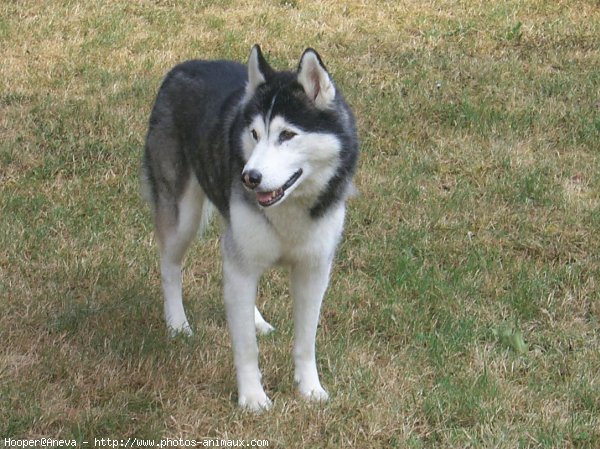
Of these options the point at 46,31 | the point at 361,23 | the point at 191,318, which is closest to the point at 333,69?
the point at 361,23

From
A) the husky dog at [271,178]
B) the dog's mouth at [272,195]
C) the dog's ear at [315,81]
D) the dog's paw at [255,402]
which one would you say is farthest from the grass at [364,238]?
the dog's ear at [315,81]

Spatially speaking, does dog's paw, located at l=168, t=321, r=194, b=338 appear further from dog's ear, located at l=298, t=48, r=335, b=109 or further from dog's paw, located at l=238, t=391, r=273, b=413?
dog's ear, located at l=298, t=48, r=335, b=109

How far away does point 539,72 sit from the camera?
9.62m

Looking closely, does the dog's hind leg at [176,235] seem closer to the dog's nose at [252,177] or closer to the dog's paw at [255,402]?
the dog's paw at [255,402]

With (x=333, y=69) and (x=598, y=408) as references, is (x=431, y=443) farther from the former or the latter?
(x=333, y=69)

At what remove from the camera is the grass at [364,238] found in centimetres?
470

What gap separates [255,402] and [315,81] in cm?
148

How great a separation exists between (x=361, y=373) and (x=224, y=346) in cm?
76

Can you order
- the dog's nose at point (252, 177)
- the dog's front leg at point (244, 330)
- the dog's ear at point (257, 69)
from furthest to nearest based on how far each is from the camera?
the dog's front leg at point (244, 330) < the dog's ear at point (257, 69) < the dog's nose at point (252, 177)

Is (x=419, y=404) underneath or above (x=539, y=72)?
above

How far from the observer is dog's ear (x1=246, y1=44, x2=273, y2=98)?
445cm

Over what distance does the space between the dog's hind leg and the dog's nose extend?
4.42 ft

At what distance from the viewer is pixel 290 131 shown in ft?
13.9

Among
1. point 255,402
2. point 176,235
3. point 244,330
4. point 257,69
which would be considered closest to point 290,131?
point 257,69
